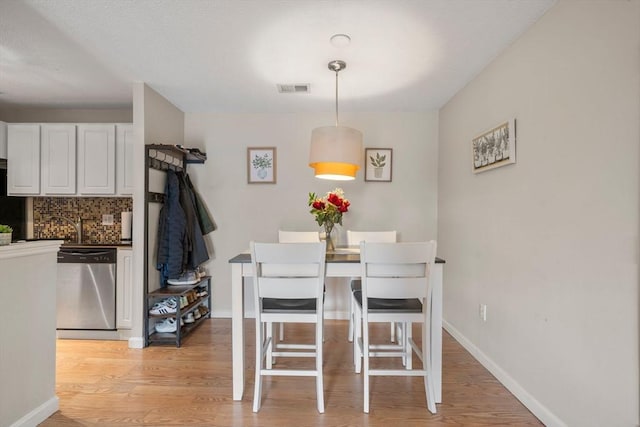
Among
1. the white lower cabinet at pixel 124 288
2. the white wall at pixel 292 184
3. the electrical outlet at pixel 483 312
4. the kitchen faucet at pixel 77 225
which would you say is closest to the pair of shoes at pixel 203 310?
the white wall at pixel 292 184

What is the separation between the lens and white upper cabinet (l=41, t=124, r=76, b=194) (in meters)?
3.04

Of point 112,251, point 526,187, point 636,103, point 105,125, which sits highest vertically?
point 105,125

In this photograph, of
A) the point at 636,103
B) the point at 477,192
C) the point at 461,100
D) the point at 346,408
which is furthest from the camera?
the point at 461,100

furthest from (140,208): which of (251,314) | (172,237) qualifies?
(251,314)

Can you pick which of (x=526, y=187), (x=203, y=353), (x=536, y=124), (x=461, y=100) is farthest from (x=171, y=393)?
(x=461, y=100)

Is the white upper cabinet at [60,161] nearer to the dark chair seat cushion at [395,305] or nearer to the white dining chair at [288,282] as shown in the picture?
the white dining chair at [288,282]

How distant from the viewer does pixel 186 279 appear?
3.04 m

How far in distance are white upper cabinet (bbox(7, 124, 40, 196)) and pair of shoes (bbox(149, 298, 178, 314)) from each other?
168 cm

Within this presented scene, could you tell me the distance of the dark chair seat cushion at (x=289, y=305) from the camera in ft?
6.21

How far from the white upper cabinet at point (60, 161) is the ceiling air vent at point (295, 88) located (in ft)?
6.85

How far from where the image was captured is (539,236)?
1.77m

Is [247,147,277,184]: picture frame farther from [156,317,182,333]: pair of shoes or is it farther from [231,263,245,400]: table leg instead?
[231,263,245,400]: table leg

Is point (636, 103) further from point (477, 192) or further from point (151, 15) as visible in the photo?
point (151, 15)

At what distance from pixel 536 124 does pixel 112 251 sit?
344 cm
